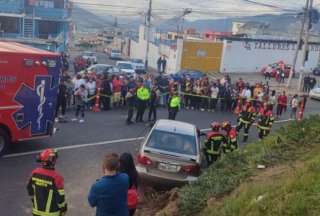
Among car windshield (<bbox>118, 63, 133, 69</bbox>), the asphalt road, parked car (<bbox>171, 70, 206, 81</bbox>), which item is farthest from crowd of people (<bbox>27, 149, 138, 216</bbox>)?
→ car windshield (<bbox>118, 63, 133, 69</bbox>)

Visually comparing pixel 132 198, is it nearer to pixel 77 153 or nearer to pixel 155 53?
pixel 77 153

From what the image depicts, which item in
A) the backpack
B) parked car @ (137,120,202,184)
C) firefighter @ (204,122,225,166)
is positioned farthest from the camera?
firefighter @ (204,122,225,166)

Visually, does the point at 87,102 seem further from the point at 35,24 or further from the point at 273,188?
the point at 35,24

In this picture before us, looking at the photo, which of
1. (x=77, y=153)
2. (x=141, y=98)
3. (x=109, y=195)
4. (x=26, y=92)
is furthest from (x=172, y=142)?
(x=141, y=98)

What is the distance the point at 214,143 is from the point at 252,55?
143 feet

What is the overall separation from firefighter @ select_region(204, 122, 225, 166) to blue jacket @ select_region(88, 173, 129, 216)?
23.3 feet

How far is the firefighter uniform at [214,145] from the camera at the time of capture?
43.5ft

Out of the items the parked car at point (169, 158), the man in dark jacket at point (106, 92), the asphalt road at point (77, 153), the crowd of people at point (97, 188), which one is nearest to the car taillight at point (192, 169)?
the parked car at point (169, 158)

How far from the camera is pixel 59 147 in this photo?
1534cm

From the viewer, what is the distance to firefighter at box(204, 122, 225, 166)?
13.3 meters

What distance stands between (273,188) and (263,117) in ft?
36.9

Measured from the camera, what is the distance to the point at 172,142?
12172 millimetres

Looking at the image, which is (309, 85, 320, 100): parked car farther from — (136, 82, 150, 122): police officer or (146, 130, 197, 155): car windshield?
(146, 130, 197, 155): car windshield

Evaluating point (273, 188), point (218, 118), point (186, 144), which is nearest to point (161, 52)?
point (218, 118)
